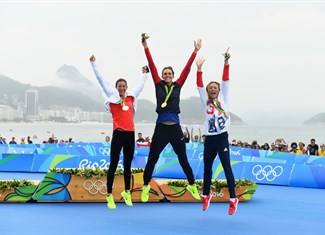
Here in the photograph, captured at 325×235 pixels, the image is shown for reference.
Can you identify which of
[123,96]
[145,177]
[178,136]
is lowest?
[145,177]

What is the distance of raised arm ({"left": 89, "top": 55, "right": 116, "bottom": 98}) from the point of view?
870 centimetres

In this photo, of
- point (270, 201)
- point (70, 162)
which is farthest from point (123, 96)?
point (70, 162)

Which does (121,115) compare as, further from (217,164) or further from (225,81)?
(217,164)

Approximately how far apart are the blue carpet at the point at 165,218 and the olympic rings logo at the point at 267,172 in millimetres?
3054

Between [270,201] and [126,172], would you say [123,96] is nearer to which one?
[126,172]

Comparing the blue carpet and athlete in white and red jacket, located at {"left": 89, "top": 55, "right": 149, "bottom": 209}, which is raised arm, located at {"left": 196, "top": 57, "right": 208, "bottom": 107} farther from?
the blue carpet

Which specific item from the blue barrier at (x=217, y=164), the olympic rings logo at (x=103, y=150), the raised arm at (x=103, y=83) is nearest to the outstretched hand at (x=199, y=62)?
the raised arm at (x=103, y=83)

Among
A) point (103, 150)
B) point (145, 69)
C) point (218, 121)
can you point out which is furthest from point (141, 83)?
point (103, 150)

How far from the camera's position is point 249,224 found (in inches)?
328

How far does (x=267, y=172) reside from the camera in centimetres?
1468

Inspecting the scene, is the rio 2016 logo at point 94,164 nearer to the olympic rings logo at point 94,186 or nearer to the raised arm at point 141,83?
the olympic rings logo at point 94,186

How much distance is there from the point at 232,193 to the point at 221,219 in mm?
659

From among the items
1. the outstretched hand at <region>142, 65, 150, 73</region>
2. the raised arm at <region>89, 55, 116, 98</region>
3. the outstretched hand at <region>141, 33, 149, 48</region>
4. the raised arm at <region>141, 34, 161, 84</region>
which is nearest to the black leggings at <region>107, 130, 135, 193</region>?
the raised arm at <region>89, 55, 116, 98</region>

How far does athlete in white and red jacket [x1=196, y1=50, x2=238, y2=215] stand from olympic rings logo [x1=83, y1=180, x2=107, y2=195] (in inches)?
119
